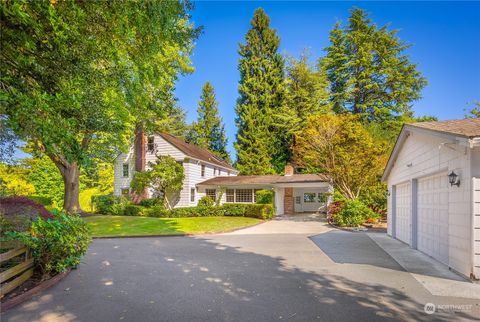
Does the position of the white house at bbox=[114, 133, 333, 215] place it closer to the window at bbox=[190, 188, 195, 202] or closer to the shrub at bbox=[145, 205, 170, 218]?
the window at bbox=[190, 188, 195, 202]

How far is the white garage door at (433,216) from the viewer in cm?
740

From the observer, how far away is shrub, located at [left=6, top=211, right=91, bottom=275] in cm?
573

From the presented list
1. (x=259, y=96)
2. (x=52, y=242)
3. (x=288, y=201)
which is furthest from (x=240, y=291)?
(x=259, y=96)

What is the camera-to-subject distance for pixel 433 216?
816 centimetres

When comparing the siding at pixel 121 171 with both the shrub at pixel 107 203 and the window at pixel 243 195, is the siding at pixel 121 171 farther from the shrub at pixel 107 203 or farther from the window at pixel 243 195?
the window at pixel 243 195

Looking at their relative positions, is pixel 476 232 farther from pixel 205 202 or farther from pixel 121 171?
pixel 121 171

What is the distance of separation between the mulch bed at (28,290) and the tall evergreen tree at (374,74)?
108 ft

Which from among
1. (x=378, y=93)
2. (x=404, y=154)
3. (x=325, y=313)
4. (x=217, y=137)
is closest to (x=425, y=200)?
(x=404, y=154)

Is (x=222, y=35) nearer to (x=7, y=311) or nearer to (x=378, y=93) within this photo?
(x=7, y=311)

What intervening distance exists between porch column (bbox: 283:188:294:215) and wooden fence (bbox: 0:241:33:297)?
79.3 ft

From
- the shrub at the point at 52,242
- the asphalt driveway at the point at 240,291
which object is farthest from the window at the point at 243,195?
the shrub at the point at 52,242

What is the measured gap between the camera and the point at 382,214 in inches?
817

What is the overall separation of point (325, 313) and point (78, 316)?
358 cm

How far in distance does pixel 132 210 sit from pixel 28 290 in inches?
759
